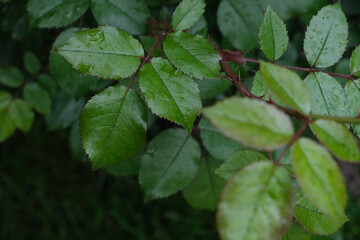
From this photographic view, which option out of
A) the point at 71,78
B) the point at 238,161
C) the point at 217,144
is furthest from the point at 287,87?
the point at 71,78

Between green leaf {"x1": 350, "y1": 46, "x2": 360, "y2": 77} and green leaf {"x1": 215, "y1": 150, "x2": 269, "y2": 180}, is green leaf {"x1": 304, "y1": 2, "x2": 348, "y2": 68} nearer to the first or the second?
green leaf {"x1": 350, "y1": 46, "x2": 360, "y2": 77}

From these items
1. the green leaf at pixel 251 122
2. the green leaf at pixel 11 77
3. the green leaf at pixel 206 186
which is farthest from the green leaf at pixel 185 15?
the green leaf at pixel 11 77

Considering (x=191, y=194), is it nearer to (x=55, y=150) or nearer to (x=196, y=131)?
(x=196, y=131)

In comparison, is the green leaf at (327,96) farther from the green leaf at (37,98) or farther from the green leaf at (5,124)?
the green leaf at (5,124)

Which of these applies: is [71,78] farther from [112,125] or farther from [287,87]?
[287,87]

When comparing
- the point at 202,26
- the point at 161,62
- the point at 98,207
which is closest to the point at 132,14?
the point at 202,26

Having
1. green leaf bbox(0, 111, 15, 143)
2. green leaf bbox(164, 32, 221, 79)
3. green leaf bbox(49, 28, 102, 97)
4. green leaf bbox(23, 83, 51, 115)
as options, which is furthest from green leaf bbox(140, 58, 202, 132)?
green leaf bbox(0, 111, 15, 143)

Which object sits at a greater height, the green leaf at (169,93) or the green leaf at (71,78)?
the green leaf at (169,93)
